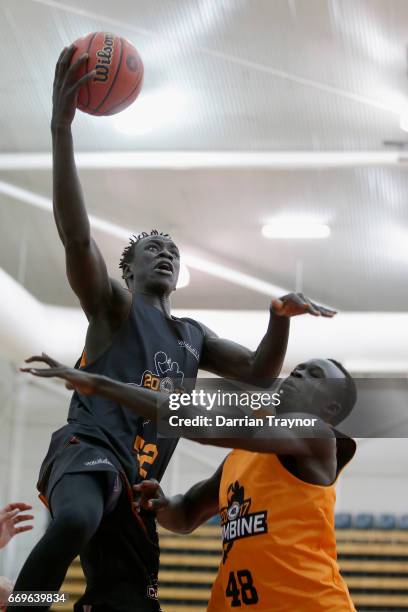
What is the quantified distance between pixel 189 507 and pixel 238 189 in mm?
5933

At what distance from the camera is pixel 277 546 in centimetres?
287

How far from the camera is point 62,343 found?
9.88 m

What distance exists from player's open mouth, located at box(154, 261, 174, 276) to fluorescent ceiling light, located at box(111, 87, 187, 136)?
14.5 feet

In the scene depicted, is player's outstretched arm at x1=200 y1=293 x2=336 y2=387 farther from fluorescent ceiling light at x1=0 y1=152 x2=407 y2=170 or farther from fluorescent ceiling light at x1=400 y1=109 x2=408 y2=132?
fluorescent ceiling light at x1=0 y1=152 x2=407 y2=170

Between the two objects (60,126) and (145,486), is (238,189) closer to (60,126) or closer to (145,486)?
(60,126)

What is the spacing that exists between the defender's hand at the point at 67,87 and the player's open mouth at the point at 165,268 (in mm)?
664

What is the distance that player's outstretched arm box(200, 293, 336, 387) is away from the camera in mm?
3211

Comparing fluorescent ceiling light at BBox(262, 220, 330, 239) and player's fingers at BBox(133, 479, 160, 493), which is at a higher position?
fluorescent ceiling light at BBox(262, 220, 330, 239)

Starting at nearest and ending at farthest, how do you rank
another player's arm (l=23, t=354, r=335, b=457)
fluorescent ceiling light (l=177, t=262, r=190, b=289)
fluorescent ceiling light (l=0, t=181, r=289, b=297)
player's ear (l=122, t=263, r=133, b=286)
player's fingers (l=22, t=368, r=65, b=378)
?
player's fingers (l=22, t=368, r=65, b=378) < another player's arm (l=23, t=354, r=335, b=457) < player's ear (l=122, t=263, r=133, b=286) < fluorescent ceiling light (l=0, t=181, r=289, b=297) < fluorescent ceiling light (l=177, t=262, r=190, b=289)

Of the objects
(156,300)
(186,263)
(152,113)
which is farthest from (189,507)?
(186,263)

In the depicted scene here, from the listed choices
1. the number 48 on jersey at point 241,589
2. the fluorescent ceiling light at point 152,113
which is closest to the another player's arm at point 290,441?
the number 48 on jersey at point 241,589

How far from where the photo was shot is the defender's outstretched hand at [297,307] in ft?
9.23

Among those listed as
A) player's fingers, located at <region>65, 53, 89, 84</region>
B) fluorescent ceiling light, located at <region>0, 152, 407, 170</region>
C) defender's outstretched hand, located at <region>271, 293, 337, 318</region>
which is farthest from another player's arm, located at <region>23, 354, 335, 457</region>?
fluorescent ceiling light, located at <region>0, 152, 407, 170</region>

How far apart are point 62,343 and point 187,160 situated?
2581 mm
